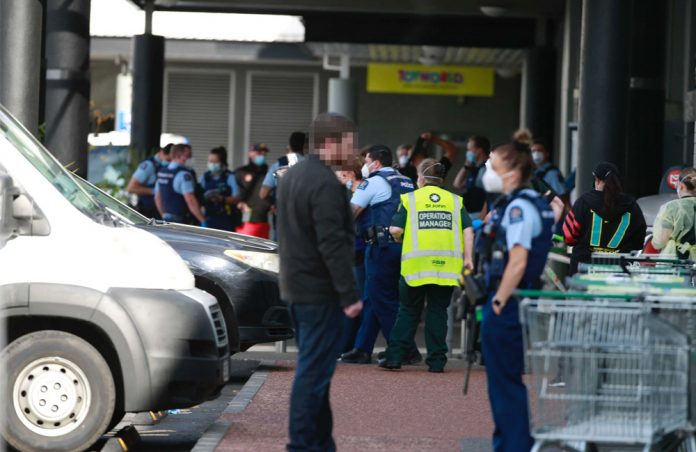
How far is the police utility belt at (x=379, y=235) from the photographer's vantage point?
41.3ft

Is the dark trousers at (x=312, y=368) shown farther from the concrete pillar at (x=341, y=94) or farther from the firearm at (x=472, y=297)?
the concrete pillar at (x=341, y=94)

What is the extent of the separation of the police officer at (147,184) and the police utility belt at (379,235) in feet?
25.6

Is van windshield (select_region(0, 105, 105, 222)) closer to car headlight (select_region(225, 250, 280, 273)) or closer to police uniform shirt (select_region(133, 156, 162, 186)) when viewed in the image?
car headlight (select_region(225, 250, 280, 273))

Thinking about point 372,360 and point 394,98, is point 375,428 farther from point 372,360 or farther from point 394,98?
point 394,98

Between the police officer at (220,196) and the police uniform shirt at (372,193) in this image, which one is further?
the police officer at (220,196)

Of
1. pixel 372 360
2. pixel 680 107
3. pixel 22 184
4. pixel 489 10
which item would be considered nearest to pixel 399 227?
pixel 372 360

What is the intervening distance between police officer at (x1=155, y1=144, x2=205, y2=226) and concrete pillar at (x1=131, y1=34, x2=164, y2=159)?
728 centimetres

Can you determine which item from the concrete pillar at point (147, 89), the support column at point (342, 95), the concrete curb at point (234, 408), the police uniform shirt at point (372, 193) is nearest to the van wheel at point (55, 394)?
the concrete curb at point (234, 408)

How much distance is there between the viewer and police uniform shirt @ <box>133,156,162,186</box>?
20078 millimetres

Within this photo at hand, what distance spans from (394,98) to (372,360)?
25042mm

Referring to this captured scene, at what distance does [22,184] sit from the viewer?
850cm

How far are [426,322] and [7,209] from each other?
514 cm

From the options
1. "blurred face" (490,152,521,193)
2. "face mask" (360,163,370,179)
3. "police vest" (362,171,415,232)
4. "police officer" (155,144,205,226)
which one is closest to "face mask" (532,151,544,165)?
"police officer" (155,144,205,226)

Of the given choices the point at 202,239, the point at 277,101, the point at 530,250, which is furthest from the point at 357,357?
the point at 277,101
